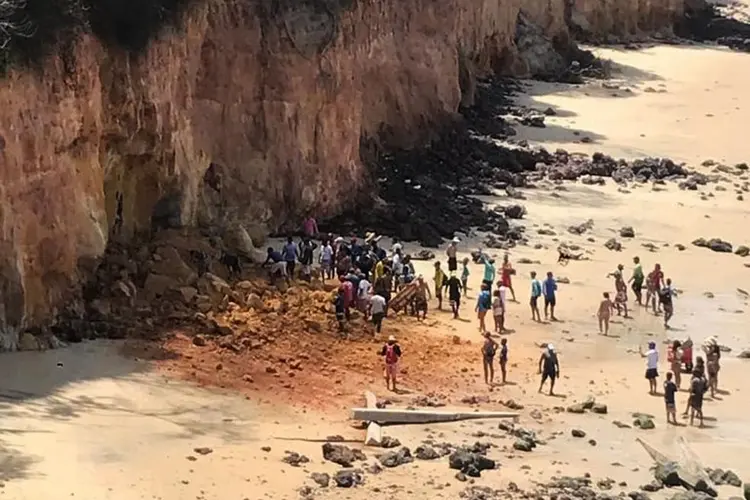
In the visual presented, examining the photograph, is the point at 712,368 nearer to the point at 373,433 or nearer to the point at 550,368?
the point at 550,368

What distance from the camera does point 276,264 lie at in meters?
28.1

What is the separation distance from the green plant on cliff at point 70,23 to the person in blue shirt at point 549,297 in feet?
30.5

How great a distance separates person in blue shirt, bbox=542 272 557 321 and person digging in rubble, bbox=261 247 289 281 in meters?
5.44

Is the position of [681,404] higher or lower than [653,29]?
lower

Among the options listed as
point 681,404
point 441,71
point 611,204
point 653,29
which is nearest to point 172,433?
point 681,404

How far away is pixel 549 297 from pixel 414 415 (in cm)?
766

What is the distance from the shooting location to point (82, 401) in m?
20.9

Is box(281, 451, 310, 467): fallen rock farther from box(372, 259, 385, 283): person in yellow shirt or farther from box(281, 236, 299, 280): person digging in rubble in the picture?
box(281, 236, 299, 280): person digging in rubble

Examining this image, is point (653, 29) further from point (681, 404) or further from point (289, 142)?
point (681, 404)

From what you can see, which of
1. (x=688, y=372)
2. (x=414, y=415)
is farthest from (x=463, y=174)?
(x=414, y=415)

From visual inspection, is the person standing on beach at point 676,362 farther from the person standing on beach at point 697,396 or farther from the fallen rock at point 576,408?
the fallen rock at point 576,408

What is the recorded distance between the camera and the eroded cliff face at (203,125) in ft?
76.6

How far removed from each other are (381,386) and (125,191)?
22.3 ft

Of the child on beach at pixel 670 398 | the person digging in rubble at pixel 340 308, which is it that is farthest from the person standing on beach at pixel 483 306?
the child on beach at pixel 670 398
